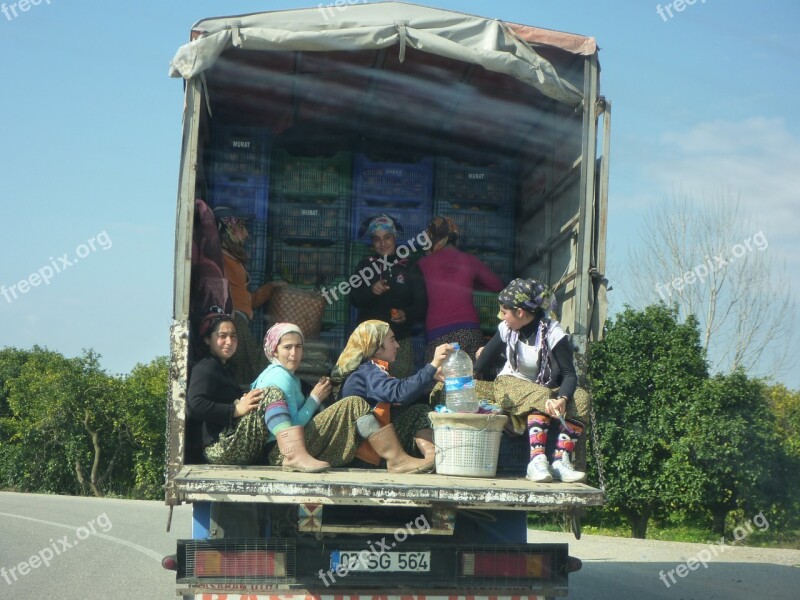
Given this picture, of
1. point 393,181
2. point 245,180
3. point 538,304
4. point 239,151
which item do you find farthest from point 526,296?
point 239,151

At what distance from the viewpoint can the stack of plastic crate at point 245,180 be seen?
7.97 meters

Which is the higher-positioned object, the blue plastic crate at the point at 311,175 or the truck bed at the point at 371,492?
the blue plastic crate at the point at 311,175

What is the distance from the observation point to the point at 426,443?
18.7 feet

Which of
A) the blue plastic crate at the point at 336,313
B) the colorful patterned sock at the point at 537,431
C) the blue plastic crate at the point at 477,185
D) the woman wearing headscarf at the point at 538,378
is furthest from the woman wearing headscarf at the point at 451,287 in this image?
the colorful patterned sock at the point at 537,431

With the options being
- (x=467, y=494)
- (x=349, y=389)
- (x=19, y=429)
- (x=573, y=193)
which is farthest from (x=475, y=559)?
(x=19, y=429)

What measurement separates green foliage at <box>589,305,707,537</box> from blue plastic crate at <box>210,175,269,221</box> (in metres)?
12.8

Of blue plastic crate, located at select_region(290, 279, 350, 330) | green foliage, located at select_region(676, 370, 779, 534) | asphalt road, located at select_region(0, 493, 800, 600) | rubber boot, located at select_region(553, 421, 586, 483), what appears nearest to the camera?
rubber boot, located at select_region(553, 421, 586, 483)

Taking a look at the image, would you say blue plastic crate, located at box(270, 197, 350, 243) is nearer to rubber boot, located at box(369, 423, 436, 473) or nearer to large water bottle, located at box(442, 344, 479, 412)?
large water bottle, located at box(442, 344, 479, 412)

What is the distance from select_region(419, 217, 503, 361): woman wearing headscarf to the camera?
7.32m

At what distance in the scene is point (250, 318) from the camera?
7258 millimetres

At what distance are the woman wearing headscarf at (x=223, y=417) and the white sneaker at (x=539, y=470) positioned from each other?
1.43m

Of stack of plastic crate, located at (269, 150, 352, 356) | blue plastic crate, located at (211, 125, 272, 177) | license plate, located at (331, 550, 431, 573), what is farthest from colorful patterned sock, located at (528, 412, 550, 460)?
blue plastic crate, located at (211, 125, 272, 177)

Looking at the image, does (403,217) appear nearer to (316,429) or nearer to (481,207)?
(481,207)

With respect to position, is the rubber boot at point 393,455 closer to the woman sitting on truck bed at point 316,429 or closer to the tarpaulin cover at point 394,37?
the woman sitting on truck bed at point 316,429
